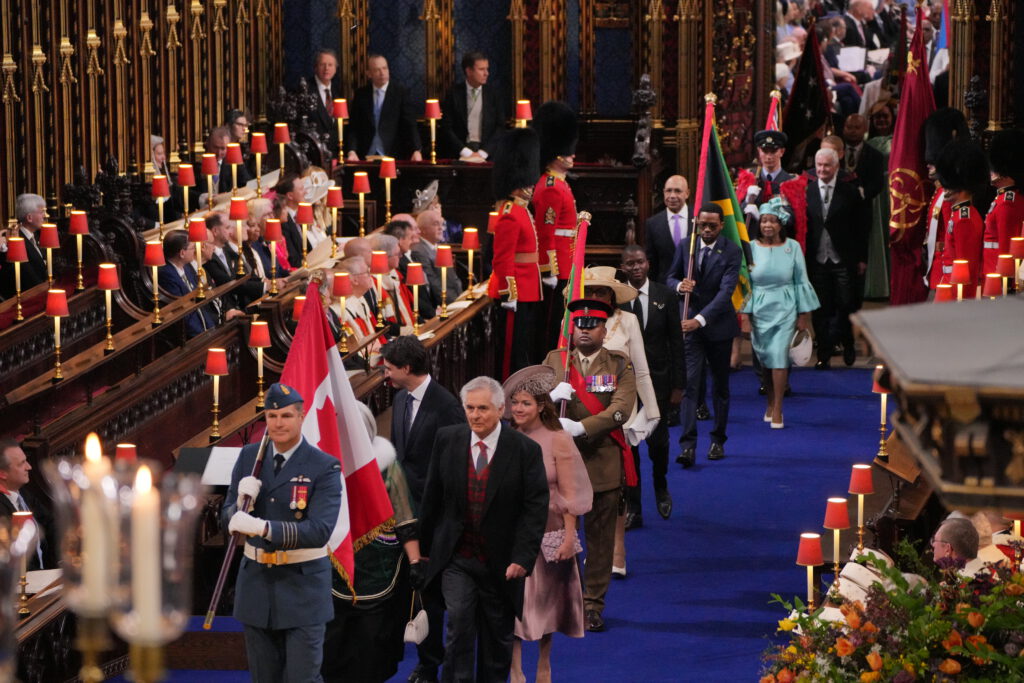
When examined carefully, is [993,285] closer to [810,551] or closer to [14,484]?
[810,551]

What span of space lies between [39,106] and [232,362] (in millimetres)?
4582

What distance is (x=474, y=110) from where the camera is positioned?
17359mm

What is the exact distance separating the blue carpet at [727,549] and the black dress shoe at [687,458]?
0.22ft

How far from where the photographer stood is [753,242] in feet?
44.0

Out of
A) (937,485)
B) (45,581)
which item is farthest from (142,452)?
(937,485)

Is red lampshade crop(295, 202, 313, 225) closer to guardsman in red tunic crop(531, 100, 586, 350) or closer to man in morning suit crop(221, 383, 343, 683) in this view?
guardsman in red tunic crop(531, 100, 586, 350)

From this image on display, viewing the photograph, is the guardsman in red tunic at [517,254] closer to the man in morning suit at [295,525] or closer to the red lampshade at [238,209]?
the red lampshade at [238,209]

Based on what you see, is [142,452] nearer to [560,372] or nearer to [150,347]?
[150,347]

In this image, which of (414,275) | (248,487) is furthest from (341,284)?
(248,487)

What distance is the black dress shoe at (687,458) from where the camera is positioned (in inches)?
484

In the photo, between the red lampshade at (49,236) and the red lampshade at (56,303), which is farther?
the red lampshade at (49,236)

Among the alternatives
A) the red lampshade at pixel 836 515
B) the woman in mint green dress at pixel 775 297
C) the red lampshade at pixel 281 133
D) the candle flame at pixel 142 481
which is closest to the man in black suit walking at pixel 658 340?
the woman in mint green dress at pixel 775 297

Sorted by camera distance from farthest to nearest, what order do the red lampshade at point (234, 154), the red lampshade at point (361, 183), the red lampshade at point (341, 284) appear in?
the red lampshade at point (361, 183), the red lampshade at point (234, 154), the red lampshade at point (341, 284)

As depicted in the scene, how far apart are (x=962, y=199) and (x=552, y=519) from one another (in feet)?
18.9
